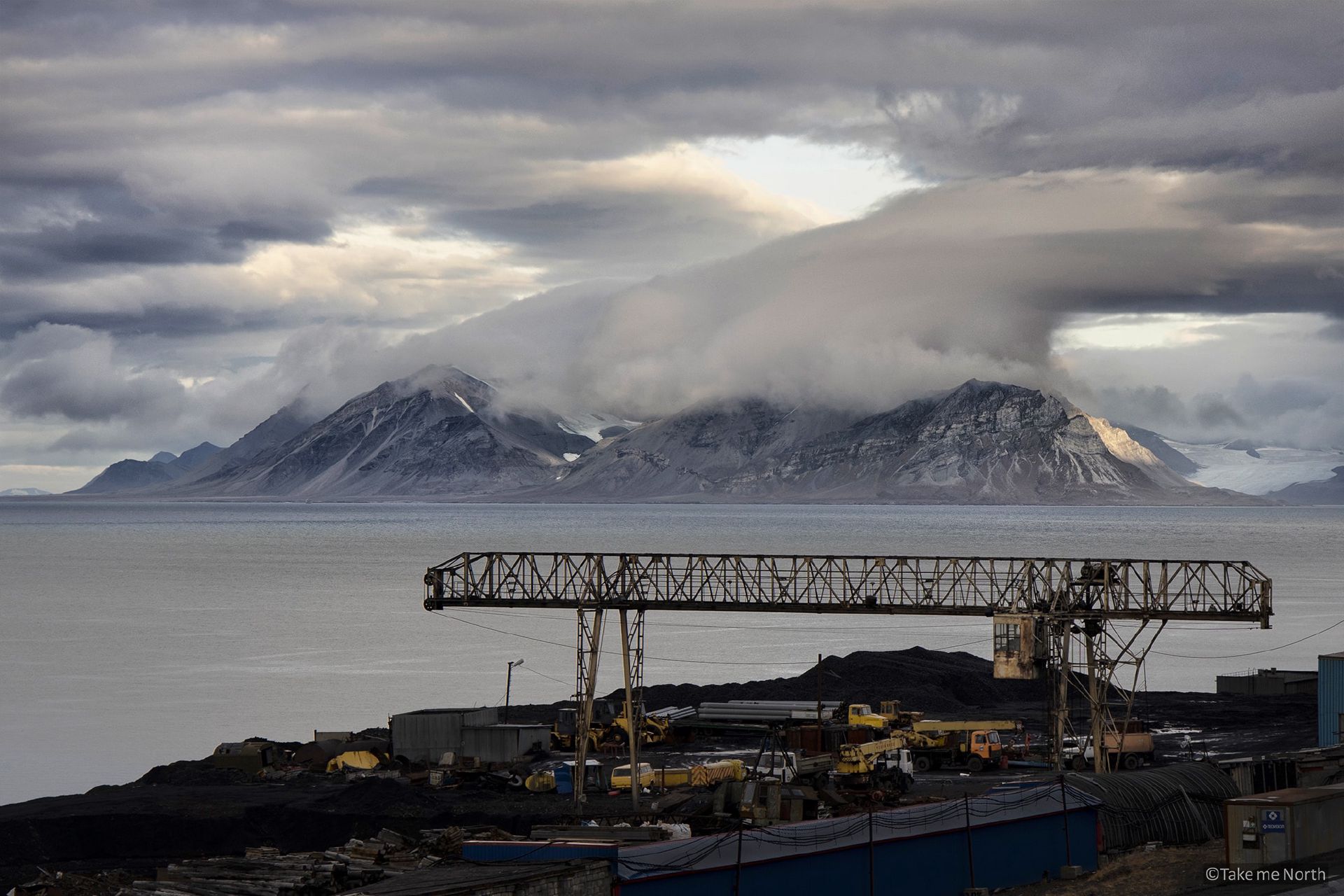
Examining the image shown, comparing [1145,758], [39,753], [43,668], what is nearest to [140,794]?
[39,753]

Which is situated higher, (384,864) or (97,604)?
(97,604)

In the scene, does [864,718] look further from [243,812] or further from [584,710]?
[243,812]

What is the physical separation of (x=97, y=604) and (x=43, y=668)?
60009 millimetres

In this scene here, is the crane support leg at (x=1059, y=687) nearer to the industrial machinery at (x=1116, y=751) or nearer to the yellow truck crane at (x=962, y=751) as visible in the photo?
the industrial machinery at (x=1116, y=751)

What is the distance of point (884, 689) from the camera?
9162 centimetres

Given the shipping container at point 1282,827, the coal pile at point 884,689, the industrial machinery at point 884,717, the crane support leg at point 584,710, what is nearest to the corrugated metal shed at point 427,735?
the crane support leg at point 584,710

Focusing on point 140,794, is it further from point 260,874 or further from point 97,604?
point 97,604

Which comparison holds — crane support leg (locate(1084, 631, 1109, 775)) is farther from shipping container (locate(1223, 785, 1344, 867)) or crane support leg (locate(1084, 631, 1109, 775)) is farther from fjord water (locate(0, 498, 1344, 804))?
fjord water (locate(0, 498, 1344, 804))

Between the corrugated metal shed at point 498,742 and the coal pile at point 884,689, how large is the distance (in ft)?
61.5

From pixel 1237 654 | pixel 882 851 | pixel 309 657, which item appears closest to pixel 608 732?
pixel 882 851

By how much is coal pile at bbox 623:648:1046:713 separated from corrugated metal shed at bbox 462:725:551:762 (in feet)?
61.5

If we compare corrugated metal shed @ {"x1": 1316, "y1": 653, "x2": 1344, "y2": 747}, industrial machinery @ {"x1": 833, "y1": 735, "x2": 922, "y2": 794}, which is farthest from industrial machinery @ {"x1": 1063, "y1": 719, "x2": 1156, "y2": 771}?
corrugated metal shed @ {"x1": 1316, "y1": 653, "x2": 1344, "y2": 747}

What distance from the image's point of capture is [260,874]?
124 feet

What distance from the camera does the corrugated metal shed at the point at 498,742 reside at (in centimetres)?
6819
